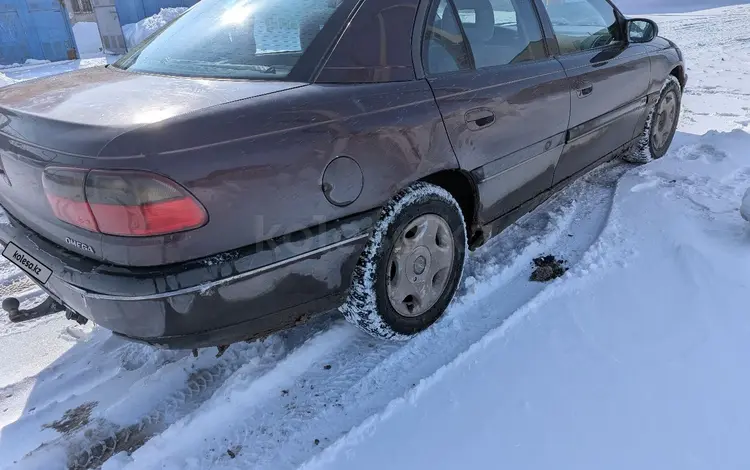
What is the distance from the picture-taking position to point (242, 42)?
2182 mm

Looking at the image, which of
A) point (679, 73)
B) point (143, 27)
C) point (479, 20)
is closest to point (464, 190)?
point (479, 20)

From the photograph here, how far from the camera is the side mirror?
146 inches

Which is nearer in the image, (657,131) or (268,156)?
(268,156)

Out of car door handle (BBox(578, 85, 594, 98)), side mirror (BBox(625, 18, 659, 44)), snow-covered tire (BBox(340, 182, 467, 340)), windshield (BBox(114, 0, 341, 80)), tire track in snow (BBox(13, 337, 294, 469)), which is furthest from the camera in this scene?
side mirror (BBox(625, 18, 659, 44))

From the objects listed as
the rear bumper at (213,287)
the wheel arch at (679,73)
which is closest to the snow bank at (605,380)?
the rear bumper at (213,287)

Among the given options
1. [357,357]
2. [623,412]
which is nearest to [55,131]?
[357,357]

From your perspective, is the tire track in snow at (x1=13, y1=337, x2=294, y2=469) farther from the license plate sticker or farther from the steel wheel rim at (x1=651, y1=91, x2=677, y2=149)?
the steel wheel rim at (x1=651, y1=91, x2=677, y2=149)

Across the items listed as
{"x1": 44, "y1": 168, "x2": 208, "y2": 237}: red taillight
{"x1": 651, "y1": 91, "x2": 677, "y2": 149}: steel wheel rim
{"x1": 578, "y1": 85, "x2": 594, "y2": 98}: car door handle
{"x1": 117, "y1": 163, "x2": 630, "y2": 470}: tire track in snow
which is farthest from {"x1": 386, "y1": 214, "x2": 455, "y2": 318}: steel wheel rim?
{"x1": 651, "y1": 91, "x2": 677, "y2": 149}: steel wheel rim

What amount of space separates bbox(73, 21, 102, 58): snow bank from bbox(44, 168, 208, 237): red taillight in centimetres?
1679

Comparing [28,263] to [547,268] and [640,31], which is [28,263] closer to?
[547,268]

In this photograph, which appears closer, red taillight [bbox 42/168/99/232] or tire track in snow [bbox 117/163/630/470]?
red taillight [bbox 42/168/99/232]

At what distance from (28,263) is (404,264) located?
1506mm

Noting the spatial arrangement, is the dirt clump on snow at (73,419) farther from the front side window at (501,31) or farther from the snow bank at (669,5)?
the snow bank at (669,5)

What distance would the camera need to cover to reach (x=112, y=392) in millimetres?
2221
